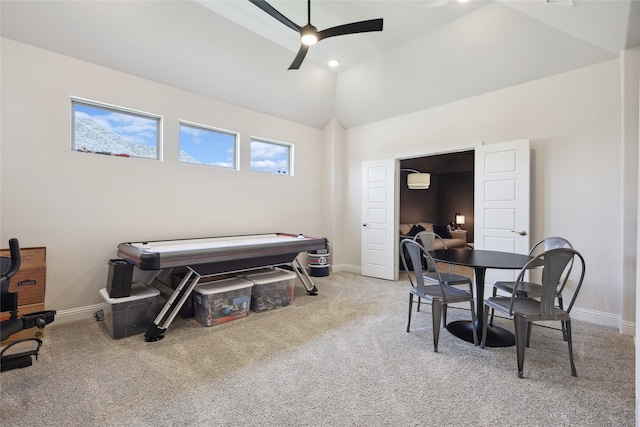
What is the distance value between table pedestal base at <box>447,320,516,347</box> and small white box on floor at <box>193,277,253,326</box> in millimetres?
2195

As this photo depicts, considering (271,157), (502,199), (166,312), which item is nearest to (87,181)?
(166,312)

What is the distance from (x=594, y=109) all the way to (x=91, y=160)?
5556 mm

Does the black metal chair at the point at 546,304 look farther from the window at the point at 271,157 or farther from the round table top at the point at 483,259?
the window at the point at 271,157

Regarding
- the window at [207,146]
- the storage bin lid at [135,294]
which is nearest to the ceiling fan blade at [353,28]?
the window at [207,146]

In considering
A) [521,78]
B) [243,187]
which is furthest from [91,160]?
[521,78]

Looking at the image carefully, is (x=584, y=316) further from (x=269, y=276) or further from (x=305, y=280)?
(x=269, y=276)

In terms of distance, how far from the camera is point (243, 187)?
4.52 m

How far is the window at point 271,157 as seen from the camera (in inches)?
188

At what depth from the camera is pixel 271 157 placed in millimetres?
5031

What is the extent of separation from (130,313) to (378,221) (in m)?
3.76

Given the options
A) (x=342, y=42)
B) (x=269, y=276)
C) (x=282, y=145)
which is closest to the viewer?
(x=269, y=276)

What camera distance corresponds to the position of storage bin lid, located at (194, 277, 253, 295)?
298 centimetres

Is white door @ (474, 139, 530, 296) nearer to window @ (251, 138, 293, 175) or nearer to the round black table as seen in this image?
the round black table

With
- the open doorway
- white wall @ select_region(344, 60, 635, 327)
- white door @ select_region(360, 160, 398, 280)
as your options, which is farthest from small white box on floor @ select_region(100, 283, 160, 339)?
the open doorway
